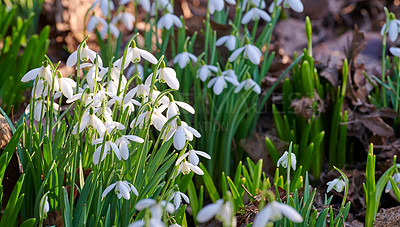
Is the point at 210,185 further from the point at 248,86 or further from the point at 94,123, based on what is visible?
the point at 94,123

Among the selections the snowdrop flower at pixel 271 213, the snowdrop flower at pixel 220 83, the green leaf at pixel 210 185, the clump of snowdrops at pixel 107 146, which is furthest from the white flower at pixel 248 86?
the snowdrop flower at pixel 271 213

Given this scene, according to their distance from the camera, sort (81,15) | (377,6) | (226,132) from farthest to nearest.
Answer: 1. (377,6)
2. (81,15)
3. (226,132)

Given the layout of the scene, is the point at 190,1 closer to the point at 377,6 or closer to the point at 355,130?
the point at 377,6

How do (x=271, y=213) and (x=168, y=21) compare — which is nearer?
(x=271, y=213)

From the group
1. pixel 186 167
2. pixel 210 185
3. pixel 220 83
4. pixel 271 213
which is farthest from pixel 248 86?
pixel 271 213

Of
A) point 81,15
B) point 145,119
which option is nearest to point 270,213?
point 145,119

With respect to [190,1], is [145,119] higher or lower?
lower

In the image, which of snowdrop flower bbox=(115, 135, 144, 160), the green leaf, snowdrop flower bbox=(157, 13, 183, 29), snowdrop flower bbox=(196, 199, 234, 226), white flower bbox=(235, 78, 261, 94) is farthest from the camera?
snowdrop flower bbox=(157, 13, 183, 29)

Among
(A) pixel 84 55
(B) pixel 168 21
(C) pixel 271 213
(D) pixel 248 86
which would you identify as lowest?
(C) pixel 271 213

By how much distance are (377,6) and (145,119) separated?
11.2ft

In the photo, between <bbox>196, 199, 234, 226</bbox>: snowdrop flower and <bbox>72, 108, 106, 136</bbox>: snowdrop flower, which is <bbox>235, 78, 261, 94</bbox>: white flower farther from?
<bbox>196, 199, 234, 226</bbox>: snowdrop flower

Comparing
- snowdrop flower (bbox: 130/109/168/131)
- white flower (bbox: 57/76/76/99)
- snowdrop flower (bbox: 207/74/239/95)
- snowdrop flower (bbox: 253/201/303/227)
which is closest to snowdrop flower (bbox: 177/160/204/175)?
snowdrop flower (bbox: 130/109/168/131)

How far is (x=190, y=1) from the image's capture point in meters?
4.45

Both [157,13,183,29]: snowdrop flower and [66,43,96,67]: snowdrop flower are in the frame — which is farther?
[157,13,183,29]: snowdrop flower
